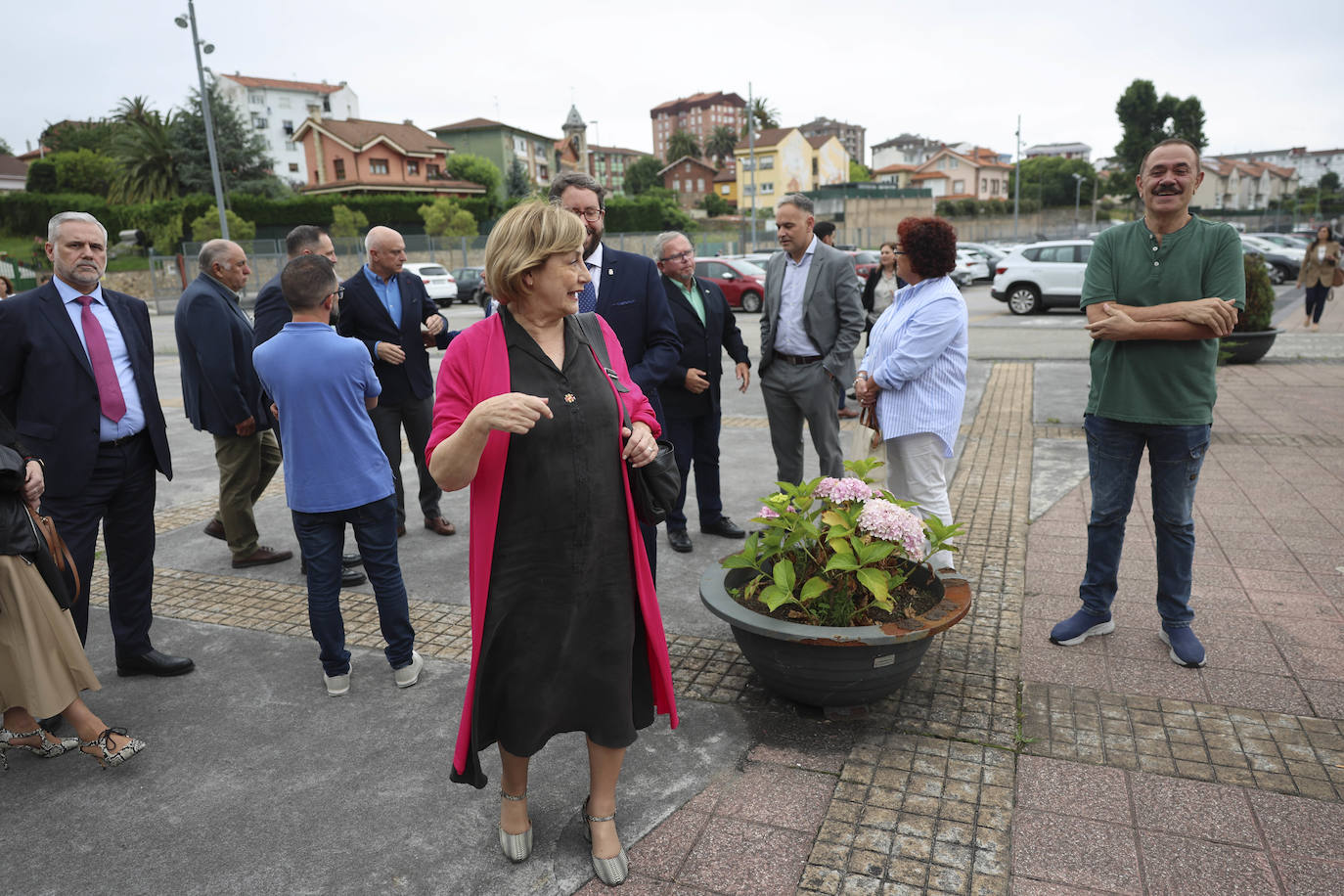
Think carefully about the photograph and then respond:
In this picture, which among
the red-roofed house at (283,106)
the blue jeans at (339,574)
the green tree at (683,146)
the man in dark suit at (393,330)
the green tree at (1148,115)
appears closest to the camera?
the blue jeans at (339,574)

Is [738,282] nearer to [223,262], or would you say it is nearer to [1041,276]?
[1041,276]

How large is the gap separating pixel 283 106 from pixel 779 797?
9199 cm

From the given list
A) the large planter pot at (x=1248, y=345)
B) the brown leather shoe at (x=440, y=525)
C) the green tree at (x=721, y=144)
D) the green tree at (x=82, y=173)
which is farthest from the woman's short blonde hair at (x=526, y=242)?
the green tree at (x=721, y=144)

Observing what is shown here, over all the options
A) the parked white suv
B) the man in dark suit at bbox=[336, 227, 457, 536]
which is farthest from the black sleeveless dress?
the parked white suv

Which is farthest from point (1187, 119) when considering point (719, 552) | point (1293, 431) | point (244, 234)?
point (719, 552)

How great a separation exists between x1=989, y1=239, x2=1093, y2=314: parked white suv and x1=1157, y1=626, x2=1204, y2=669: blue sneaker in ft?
58.9

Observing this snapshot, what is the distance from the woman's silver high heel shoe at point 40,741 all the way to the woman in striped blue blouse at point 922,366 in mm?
3636

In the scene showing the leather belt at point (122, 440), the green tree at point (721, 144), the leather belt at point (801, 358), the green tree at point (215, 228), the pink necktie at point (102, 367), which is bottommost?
the leather belt at point (122, 440)

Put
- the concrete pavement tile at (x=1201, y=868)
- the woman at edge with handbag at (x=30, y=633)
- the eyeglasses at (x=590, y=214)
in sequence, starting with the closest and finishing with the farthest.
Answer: the concrete pavement tile at (x=1201, y=868)
the woman at edge with handbag at (x=30, y=633)
the eyeglasses at (x=590, y=214)

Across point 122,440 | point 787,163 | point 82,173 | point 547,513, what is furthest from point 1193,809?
point 787,163

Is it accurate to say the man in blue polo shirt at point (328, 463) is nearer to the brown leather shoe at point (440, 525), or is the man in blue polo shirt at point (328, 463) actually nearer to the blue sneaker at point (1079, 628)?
the brown leather shoe at point (440, 525)

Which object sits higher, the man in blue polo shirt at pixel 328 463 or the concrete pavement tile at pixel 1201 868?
the man in blue polo shirt at pixel 328 463

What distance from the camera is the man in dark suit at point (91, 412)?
3.44 meters

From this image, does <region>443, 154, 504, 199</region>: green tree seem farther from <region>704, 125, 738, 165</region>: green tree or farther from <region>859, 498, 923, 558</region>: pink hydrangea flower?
<region>859, 498, 923, 558</region>: pink hydrangea flower
